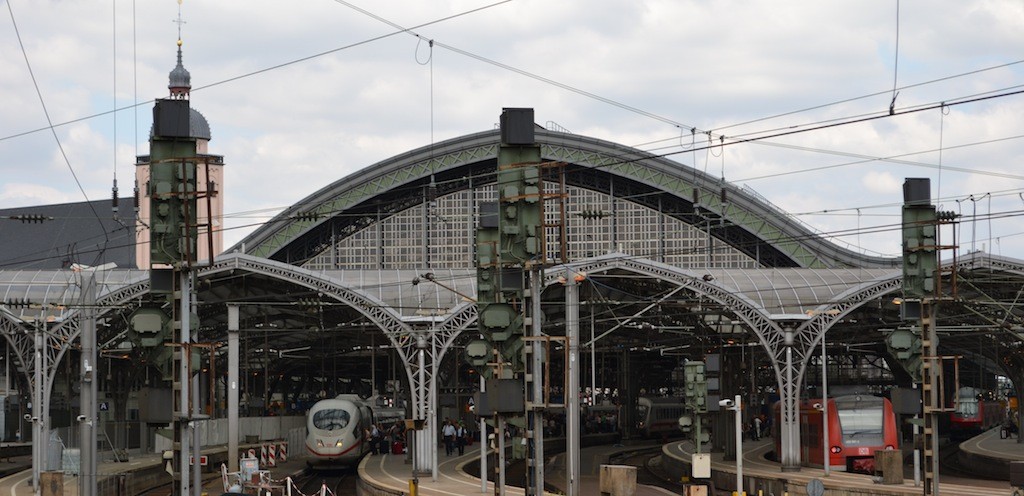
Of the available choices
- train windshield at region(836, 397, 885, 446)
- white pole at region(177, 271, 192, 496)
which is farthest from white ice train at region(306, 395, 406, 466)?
white pole at region(177, 271, 192, 496)

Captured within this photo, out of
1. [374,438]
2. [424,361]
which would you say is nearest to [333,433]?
[374,438]

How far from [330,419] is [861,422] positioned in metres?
22.1

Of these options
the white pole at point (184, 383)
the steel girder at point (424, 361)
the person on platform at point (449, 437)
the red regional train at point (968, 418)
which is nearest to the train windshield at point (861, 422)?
the steel girder at point (424, 361)

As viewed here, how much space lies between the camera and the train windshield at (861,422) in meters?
50.4

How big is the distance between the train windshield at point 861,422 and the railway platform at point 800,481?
1622 mm

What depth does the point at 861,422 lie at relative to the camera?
50562mm

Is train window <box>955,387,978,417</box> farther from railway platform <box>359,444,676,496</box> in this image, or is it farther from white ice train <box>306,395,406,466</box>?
white ice train <box>306,395,406,466</box>

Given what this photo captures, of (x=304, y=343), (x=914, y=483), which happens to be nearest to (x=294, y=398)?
(x=304, y=343)

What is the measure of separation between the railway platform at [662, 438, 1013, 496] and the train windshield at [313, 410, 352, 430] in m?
13.7

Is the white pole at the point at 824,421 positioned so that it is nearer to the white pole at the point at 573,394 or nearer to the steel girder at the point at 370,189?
the white pole at the point at 573,394

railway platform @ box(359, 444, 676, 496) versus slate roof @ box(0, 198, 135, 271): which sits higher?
slate roof @ box(0, 198, 135, 271)

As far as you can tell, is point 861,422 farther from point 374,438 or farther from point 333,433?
point 374,438

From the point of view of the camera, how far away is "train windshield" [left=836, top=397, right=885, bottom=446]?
5038cm

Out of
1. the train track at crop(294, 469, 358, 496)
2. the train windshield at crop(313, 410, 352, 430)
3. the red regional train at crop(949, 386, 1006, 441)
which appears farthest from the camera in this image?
the red regional train at crop(949, 386, 1006, 441)
